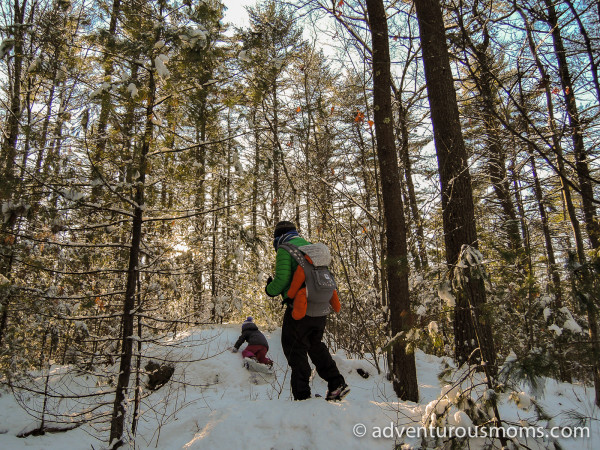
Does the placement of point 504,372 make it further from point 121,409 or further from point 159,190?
point 159,190

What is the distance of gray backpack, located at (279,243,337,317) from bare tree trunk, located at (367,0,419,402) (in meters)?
0.77

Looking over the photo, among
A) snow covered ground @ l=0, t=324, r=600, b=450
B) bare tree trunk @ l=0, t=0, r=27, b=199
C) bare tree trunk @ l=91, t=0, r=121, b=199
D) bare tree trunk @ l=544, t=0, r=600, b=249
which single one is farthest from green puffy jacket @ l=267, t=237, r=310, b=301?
bare tree trunk @ l=544, t=0, r=600, b=249

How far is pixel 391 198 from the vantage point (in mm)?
4164

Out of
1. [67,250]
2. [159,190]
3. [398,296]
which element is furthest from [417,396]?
[67,250]

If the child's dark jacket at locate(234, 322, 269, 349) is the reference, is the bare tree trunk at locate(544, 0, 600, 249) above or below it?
above

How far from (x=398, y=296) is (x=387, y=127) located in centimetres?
211

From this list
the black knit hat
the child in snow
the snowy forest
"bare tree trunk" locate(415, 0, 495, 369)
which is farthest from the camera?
the child in snow

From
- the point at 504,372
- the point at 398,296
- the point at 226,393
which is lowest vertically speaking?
the point at 226,393

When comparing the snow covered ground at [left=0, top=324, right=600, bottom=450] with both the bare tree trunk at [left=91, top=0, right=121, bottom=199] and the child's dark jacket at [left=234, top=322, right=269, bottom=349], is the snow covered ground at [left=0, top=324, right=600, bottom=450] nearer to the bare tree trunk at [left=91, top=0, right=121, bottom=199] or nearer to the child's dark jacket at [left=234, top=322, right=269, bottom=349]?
the child's dark jacket at [left=234, top=322, right=269, bottom=349]

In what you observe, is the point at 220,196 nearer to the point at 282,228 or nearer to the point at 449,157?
the point at 282,228

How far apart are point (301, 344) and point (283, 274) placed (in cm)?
80

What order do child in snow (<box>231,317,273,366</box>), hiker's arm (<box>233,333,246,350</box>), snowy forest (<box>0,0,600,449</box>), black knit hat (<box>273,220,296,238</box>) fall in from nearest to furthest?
snowy forest (<box>0,0,600,449</box>) → black knit hat (<box>273,220,296,238</box>) → child in snow (<box>231,317,273,366</box>) → hiker's arm (<box>233,333,246,350</box>)

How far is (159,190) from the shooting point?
3.98 metres

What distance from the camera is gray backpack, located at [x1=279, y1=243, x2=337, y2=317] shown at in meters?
3.75
